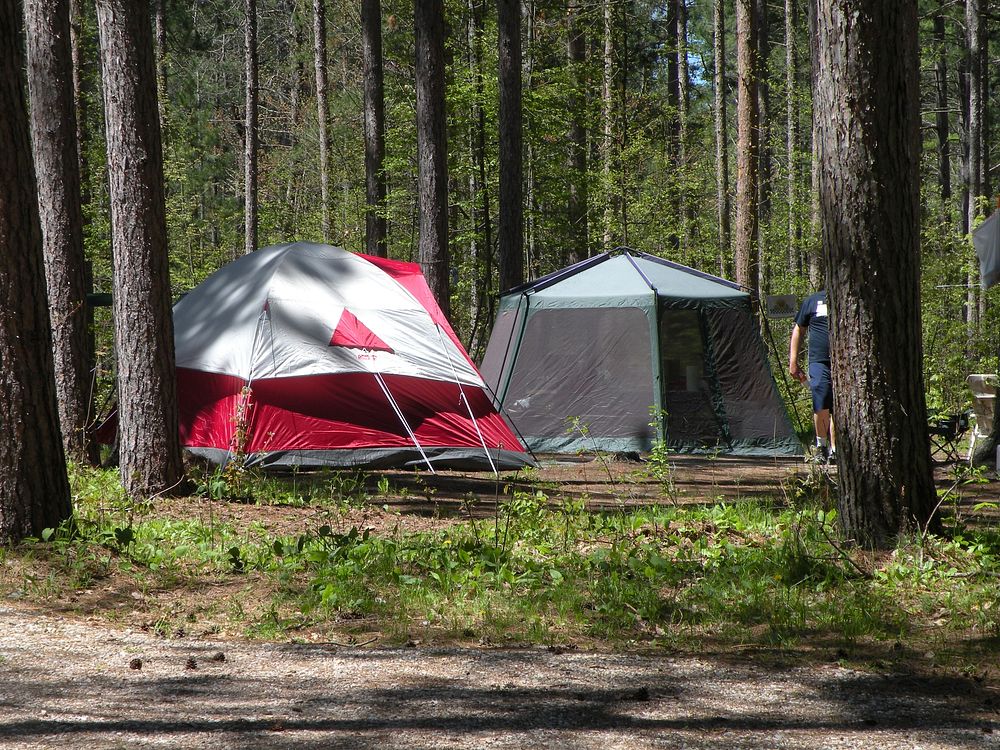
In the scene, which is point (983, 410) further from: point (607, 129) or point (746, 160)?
point (607, 129)

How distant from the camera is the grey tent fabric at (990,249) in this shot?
Result: 317 inches

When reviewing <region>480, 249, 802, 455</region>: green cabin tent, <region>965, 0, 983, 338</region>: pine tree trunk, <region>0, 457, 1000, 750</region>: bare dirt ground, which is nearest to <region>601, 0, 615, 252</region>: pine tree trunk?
<region>965, 0, 983, 338</region>: pine tree trunk

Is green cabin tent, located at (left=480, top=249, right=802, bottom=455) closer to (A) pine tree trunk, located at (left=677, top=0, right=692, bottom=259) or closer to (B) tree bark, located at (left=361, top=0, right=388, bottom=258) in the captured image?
(B) tree bark, located at (left=361, top=0, right=388, bottom=258)

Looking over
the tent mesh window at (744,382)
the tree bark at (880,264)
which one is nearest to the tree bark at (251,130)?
the tent mesh window at (744,382)

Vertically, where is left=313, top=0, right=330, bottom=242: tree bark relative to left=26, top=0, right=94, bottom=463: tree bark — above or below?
above

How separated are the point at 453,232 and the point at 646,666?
53.3 feet

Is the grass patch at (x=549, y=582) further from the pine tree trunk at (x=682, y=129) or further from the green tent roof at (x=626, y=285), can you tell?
the pine tree trunk at (x=682, y=129)

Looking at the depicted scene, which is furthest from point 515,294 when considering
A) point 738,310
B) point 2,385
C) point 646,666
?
point 646,666

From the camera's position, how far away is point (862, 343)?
4.73 meters

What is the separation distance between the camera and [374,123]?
17.0 metres

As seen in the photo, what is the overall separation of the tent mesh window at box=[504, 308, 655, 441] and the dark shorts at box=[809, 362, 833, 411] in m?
2.28

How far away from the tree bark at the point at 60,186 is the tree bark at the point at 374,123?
9373 mm

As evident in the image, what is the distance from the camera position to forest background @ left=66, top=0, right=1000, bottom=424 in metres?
16.1

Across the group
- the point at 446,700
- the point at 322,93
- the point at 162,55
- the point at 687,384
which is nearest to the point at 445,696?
the point at 446,700
